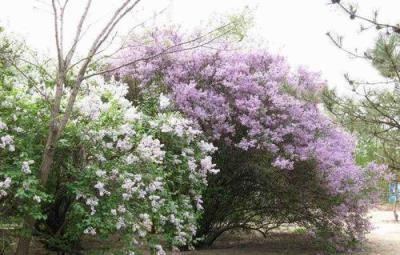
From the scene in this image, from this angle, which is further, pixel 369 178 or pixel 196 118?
pixel 369 178

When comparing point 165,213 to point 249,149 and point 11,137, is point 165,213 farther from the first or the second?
point 249,149

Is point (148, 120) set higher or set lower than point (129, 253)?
higher

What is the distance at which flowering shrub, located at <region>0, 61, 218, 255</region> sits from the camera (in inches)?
219

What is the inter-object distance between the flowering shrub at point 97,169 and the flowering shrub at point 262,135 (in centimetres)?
225

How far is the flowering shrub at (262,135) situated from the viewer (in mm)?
9000

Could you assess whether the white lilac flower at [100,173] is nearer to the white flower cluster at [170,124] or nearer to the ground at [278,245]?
the white flower cluster at [170,124]

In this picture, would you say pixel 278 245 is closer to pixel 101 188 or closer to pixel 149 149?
pixel 149 149

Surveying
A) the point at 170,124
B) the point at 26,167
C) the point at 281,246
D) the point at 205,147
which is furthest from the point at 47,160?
the point at 281,246

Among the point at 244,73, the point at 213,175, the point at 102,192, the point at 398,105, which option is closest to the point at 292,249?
the point at 213,175

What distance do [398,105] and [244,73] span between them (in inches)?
123

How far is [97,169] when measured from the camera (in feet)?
19.0

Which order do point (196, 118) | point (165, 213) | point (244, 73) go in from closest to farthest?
point (165, 213) → point (196, 118) → point (244, 73)

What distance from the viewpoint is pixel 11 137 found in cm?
533

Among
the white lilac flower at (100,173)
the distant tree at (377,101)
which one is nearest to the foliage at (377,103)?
the distant tree at (377,101)
